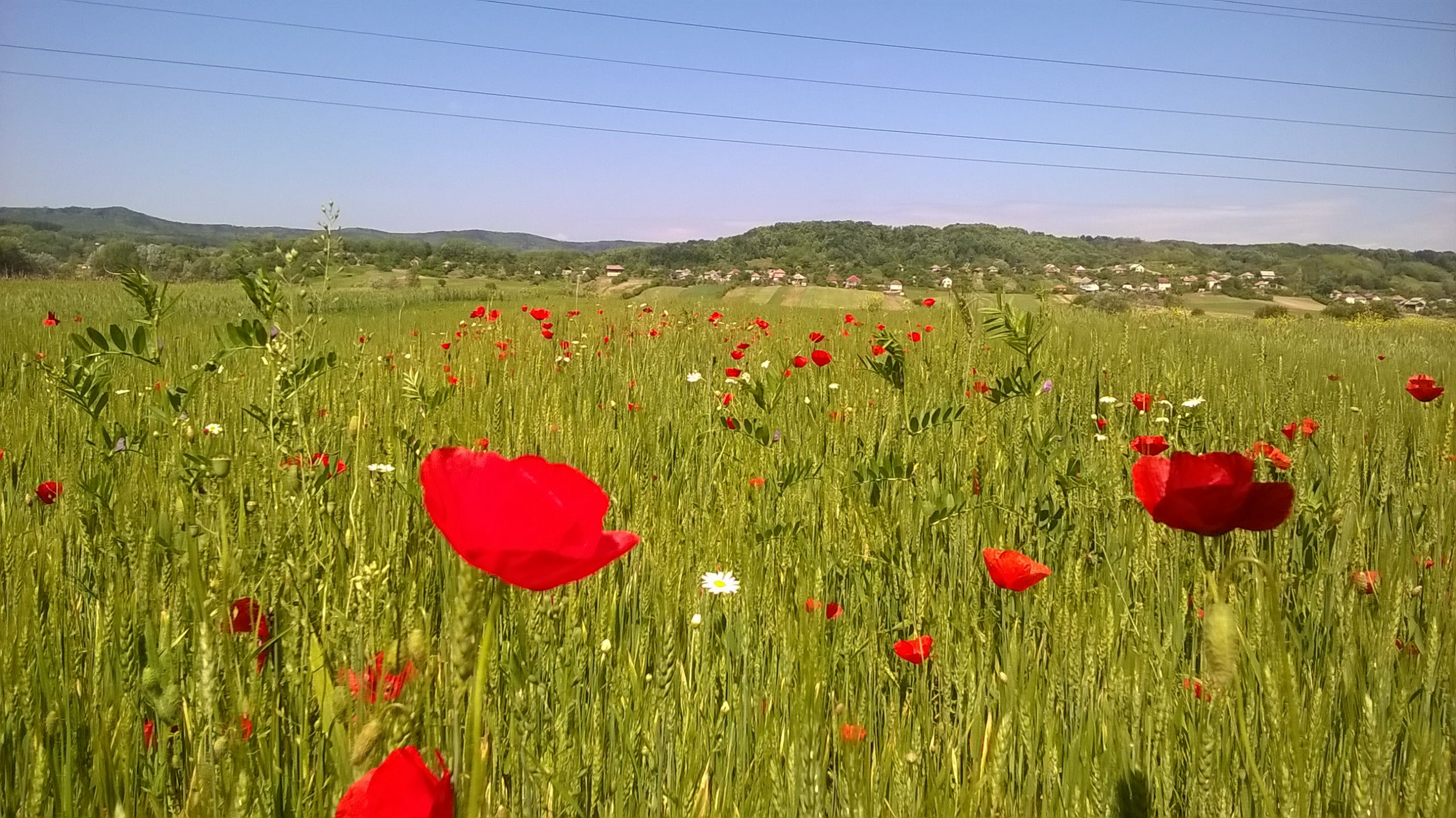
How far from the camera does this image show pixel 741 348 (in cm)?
377

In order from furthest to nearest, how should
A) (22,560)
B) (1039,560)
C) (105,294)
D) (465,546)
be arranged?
(105,294) → (1039,560) → (22,560) → (465,546)

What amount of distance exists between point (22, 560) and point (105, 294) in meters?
13.9

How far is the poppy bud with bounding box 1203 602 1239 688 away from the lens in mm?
801

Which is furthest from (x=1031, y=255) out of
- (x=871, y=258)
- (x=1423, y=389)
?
(x=1423, y=389)

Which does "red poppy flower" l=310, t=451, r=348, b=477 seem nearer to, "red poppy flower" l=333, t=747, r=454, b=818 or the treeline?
"red poppy flower" l=333, t=747, r=454, b=818

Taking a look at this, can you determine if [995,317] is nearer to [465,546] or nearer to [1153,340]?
[465,546]

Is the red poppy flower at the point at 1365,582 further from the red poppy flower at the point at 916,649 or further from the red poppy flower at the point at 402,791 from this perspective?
the red poppy flower at the point at 402,791

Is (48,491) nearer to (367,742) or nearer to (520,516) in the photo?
(367,742)

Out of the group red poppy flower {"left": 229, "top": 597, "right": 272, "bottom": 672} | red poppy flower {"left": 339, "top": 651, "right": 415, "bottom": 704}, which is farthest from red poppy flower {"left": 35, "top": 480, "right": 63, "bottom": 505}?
red poppy flower {"left": 339, "top": 651, "right": 415, "bottom": 704}

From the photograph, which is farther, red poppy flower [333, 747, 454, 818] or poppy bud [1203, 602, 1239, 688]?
poppy bud [1203, 602, 1239, 688]

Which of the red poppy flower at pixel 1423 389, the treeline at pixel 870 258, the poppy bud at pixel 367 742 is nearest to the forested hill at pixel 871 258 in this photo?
the treeline at pixel 870 258

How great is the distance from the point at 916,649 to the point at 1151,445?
1.06m

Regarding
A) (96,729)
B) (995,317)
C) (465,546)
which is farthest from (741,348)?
(465,546)

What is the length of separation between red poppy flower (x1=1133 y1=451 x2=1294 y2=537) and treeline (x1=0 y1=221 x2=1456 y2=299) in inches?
823
